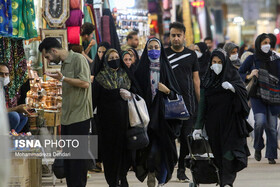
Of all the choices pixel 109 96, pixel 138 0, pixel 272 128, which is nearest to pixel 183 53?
pixel 109 96

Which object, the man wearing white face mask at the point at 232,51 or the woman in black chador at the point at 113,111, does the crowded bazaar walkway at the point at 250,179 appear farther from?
the man wearing white face mask at the point at 232,51

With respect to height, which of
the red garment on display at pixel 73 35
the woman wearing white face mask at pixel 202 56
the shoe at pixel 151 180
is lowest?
the shoe at pixel 151 180

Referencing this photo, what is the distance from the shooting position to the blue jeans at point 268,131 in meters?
11.5

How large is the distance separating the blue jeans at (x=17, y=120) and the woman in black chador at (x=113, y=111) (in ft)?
3.84

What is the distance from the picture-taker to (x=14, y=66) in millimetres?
9445

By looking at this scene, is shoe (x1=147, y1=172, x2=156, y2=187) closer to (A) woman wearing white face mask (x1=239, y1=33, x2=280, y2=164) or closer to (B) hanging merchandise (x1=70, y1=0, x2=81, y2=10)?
(B) hanging merchandise (x1=70, y1=0, x2=81, y2=10)

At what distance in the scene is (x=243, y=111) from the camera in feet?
27.3

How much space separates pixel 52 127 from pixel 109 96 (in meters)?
2.34

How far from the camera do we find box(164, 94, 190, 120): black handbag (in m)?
8.64

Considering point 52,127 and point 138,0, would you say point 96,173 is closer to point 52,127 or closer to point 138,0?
point 52,127

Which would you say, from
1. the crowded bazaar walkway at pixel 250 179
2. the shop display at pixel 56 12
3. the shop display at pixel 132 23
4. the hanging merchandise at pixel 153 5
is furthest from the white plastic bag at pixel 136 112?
the hanging merchandise at pixel 153 5

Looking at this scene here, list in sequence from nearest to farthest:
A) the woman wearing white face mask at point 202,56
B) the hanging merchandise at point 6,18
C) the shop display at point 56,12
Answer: the hanging merchandise at point 6,18, the shop display at point 56,12, the woman wearing white face mask at point 202,56

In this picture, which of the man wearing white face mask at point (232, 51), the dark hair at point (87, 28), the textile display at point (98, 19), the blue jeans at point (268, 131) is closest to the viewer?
the dark hair at point (87, 28)

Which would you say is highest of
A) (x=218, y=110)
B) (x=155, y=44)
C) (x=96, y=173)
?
(x=155, y=44)
